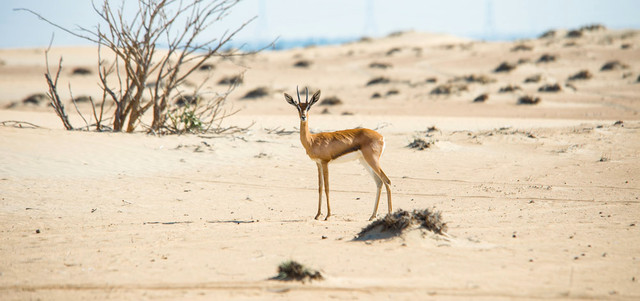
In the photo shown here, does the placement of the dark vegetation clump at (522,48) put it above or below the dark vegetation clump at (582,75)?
above

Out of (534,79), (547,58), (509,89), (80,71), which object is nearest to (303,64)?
(80,71)

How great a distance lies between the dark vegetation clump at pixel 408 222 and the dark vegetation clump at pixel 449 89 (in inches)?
865

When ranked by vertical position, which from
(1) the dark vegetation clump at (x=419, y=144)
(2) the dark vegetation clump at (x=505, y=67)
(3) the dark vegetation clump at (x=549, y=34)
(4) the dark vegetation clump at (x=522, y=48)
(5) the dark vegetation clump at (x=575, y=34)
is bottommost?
(1) the dark vegetation clump at (x=419, y=144)

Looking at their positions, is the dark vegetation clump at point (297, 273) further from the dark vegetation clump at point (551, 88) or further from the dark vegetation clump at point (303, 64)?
the dark vegetation clump at point (303, 64)

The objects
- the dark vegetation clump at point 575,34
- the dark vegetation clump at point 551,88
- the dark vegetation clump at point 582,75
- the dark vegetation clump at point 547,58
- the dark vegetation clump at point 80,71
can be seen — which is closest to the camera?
the dark vegetation clump at point 551,88

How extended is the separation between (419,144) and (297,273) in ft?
29.7

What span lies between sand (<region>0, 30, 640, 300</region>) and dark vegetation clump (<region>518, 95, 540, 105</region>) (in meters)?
3.12

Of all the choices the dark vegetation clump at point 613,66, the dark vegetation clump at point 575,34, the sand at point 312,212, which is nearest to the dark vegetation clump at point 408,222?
the sand at point 312,212

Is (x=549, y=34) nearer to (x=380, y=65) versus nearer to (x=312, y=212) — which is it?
(x=380, y=65)

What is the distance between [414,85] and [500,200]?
884 inches

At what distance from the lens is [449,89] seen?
28.8m

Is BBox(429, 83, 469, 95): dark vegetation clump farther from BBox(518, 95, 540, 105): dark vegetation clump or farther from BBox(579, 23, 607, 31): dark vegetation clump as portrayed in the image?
BBox(579, 23, 607, 31): dark vegetation clump

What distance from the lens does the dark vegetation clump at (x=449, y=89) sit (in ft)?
94.4

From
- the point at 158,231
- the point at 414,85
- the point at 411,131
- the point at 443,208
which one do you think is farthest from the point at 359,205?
the point at 414,85
